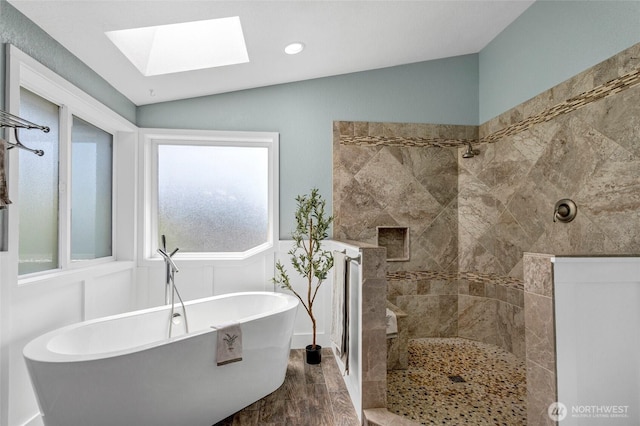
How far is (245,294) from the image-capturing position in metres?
2.95

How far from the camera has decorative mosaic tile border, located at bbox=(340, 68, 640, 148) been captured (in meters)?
2.10

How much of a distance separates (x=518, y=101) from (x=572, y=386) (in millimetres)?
2372

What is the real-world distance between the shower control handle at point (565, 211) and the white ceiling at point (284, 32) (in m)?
1.59

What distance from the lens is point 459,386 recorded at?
8.07ft

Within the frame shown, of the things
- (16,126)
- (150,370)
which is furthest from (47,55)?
(150,370)

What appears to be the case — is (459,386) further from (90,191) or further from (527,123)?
(90,191)

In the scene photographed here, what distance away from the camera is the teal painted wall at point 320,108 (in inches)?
127

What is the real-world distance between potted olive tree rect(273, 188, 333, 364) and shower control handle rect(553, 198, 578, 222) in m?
1.67

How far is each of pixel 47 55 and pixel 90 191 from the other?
107 cm

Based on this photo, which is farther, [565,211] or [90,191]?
[90,191]

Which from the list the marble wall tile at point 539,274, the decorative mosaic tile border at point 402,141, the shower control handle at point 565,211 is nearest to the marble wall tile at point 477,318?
the shower control handle at point 565,211

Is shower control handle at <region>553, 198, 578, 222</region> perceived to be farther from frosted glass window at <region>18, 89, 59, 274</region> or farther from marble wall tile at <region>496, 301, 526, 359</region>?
frosted glass window at <region>18, 89, 59, 274</region>

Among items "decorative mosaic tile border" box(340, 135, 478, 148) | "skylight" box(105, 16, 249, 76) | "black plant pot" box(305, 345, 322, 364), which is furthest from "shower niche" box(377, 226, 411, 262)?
"skylight" box(105, 16, 249, 76)

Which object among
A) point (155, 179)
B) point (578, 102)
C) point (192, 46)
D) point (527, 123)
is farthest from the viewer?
point (155, 179)
